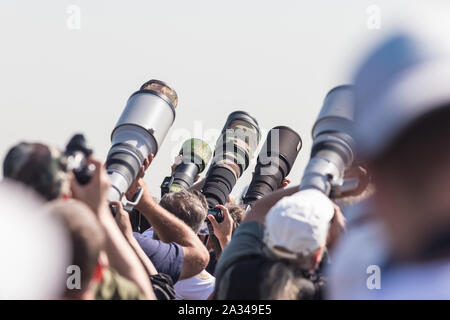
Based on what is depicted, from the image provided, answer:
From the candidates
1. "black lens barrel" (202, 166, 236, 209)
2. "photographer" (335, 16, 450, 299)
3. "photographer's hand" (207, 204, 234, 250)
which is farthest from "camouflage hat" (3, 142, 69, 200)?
"black lens barrel" (202, 166, 236, 209)

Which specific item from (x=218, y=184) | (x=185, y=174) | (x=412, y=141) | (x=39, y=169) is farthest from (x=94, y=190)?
(x=185, y=174)

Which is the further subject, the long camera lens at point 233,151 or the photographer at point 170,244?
the long camera lens at point 233,151

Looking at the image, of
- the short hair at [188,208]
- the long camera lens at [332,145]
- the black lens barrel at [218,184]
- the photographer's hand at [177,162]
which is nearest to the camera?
the long camera lens at [332,145]

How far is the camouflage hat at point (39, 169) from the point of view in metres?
2.17

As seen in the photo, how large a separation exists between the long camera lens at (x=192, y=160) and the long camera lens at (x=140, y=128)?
2.13 m

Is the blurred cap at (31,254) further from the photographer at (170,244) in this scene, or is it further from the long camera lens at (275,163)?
the long camera lens at (275,163)

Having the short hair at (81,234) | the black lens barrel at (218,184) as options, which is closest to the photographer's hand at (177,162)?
the black lens barrel at (218,184)

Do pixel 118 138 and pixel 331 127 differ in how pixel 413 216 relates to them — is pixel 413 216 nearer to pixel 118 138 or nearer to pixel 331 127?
pixel 331 127

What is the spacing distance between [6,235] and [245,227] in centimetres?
143

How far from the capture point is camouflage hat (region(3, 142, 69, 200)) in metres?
2.17

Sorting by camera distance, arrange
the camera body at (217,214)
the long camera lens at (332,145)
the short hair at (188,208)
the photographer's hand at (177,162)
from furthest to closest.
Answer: the photographer's hand at (177,162)
the camera body at (217,214)
the short hair at (188,208)
the long camera lens at (332,145)

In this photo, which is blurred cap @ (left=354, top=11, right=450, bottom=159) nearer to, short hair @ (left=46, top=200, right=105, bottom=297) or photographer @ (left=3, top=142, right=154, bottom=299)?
short hair @ (left=46, top=200, right=105, bottom=297)

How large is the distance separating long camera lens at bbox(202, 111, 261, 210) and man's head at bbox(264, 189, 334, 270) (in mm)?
3383

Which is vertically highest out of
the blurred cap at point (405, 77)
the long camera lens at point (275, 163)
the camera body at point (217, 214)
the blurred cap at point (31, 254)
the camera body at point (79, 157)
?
the long camera lens at point (275, 163)
